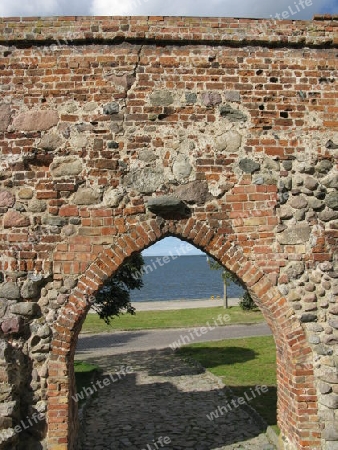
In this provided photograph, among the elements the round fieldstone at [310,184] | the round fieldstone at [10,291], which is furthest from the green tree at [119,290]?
the round fieldstone at [310,184]

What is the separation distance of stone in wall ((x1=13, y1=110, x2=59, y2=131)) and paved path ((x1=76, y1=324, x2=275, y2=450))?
5.15 meters

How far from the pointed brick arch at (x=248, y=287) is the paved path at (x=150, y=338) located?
11.7 m

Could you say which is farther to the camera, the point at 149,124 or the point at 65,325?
the point at 149,124

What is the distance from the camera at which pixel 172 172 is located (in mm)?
5355

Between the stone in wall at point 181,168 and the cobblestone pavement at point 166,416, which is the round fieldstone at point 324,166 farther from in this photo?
the cobblestone pavement at point 166,416

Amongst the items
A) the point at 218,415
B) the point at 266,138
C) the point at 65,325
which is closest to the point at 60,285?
the point at 65,325

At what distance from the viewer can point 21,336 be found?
508cm

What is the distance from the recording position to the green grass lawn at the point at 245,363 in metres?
9.45

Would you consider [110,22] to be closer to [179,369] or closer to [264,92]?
[264,92]

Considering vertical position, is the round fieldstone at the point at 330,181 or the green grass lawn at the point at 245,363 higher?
the round fieldstone at the point at 330,181

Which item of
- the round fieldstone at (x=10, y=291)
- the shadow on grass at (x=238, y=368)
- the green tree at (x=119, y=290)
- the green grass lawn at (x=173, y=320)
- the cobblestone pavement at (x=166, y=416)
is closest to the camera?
the round fieldstone at (x=10, y=291)

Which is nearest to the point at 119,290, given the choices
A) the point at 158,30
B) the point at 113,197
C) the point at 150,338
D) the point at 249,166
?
the point at 113,197

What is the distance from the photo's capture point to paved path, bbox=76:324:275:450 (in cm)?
737

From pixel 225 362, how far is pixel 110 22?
10992 millimetres
